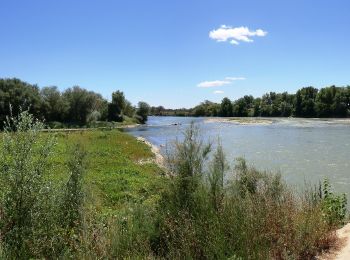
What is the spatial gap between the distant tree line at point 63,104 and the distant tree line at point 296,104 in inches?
2464

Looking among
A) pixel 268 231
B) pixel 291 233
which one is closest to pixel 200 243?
pixel 268 231

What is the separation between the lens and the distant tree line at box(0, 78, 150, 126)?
71938mm

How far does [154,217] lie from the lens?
27.3 feet

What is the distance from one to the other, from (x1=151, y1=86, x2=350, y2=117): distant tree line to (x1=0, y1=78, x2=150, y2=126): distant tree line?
205 feet

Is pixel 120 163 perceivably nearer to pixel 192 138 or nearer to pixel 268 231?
pixel 192 138

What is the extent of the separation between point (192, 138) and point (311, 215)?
3.03m

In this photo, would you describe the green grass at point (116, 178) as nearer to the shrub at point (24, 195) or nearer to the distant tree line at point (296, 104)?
the shrub at point (24, 195)

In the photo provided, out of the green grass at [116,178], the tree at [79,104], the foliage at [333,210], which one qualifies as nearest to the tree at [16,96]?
the tree at [79,104]

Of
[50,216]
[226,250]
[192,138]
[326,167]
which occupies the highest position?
[192,138]

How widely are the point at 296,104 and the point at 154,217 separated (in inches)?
5936

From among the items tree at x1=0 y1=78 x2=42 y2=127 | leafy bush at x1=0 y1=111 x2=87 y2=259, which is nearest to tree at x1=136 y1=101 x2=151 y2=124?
tree at x1=0 y1=78 x2=42 y2=127

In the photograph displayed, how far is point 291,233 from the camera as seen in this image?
8.02 metres

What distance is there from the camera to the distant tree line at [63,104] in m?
71.9

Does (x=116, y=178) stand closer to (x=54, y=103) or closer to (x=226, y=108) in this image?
(x=54, y=103)
